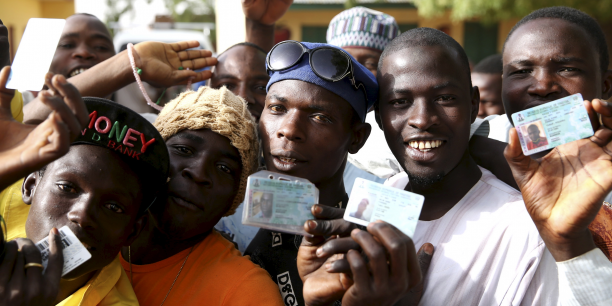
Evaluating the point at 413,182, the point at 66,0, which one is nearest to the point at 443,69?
→ the point at 413,182

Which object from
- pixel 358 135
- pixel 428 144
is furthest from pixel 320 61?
pixel 428 144

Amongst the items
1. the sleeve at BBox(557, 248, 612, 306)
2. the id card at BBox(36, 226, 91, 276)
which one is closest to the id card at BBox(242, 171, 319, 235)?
the id card at BBox(36, 226, 91, 276)

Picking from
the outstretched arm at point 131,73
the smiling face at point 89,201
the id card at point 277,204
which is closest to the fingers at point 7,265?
the smiling face at point 89,201

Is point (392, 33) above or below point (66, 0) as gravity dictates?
above

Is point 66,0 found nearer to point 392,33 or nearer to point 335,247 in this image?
point 392,33

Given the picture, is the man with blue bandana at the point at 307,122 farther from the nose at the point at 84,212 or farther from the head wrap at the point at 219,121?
the nose at the point at 84,212

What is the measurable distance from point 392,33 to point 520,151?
2.73 metres

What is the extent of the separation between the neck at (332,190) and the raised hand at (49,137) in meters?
1.34

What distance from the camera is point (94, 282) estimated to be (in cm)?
206

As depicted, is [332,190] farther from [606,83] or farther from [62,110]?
[606,83]

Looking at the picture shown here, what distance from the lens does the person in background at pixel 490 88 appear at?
5125 millimetres

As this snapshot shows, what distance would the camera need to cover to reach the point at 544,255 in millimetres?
2049

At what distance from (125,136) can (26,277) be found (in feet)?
2.49

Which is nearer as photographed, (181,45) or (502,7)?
(181,45)
